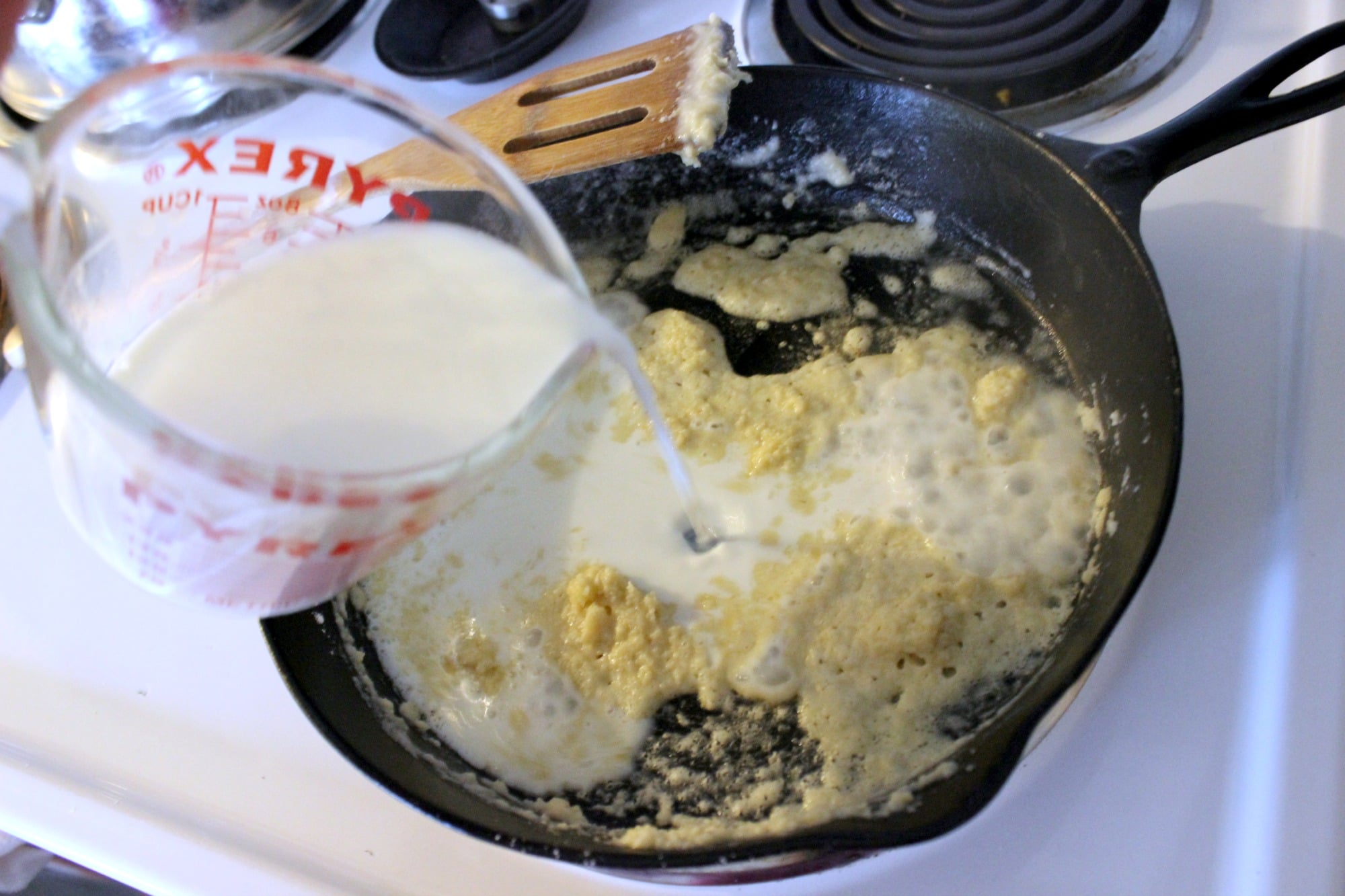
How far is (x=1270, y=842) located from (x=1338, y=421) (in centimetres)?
29

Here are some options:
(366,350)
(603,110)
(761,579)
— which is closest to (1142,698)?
(761,579)

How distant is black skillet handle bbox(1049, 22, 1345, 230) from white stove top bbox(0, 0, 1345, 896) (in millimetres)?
129

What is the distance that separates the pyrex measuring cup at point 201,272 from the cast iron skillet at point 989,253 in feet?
0.58

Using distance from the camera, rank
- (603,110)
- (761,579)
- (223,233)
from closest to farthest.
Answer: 1. (223,233)
2. (761,579)
3. (603,110)

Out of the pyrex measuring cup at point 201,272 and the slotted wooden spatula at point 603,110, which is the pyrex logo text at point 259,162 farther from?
the slotted wooden spatula at point 603,110

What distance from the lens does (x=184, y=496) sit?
A: 0.44 m

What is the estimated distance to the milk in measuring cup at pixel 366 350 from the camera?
51 centimetres

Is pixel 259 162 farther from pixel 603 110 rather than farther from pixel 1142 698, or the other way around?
pixel 1142 698

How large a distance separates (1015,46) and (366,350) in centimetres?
68

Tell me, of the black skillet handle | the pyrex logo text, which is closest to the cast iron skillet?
the black skillet handle

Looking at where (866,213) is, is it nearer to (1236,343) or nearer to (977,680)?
(1236,343)

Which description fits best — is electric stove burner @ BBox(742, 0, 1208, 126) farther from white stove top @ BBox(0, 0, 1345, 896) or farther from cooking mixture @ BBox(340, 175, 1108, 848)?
cooking mixture @ BBox(340, 175, 1108, 848)

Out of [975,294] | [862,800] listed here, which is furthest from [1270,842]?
[975,294]

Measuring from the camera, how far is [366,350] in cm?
53
